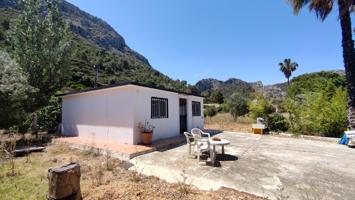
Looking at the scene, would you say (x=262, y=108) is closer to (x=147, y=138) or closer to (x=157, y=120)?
(x=157, y=120)

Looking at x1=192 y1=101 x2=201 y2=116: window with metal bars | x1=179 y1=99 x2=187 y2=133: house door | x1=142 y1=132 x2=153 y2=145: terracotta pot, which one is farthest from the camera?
x1=192 y1=101 x2=201 y2=116: window with metal bars

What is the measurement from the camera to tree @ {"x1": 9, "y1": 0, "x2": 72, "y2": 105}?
10.2 metres

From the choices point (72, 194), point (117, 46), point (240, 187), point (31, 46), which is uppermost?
point (117, 46)

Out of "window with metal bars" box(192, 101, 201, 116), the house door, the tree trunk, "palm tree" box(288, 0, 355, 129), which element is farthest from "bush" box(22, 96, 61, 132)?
the tree trunk

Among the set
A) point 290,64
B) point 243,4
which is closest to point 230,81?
point 290,64

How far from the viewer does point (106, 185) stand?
13.1 feet

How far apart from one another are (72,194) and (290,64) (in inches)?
1844

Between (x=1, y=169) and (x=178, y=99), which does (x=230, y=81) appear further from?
(x=1, y=169)

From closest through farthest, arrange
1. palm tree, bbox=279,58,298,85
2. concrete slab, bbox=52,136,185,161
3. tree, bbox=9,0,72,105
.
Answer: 1. concrete slab, bbox=52,136,185,161
2. tree, bbox=9,0,72,105
3. palm tree, bbox=279,58,298,85

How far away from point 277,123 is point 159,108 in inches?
354

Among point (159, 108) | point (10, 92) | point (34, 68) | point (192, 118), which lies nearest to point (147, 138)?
point (159, 108)

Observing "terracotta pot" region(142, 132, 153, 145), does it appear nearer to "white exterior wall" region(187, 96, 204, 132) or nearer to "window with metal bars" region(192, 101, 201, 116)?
"white exterior wall" region(187, 96, 204, 132)

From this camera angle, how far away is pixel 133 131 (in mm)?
7777

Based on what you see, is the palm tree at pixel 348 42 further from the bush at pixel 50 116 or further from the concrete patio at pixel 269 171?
the bush at pixel 50 116
